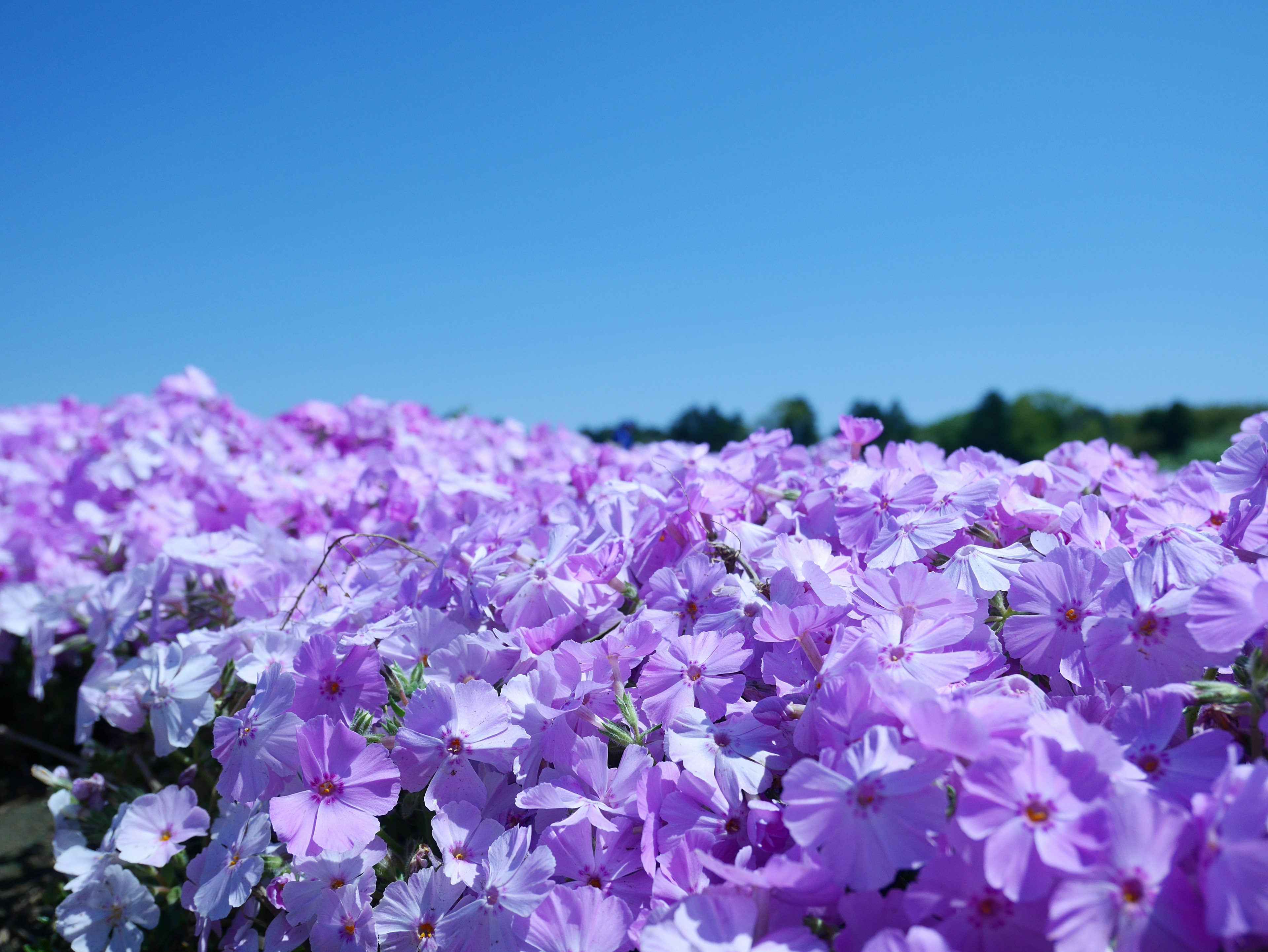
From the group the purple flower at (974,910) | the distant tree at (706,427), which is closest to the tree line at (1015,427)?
the distant tree at (706,427)

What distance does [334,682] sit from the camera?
144cm

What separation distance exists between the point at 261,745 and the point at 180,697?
0.49 meters

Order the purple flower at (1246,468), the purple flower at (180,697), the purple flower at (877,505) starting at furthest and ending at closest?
the purple flower at (180,697), the purple flower at (877,505), the purple flower at (1246,468)

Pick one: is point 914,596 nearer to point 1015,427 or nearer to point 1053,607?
point 1053,607

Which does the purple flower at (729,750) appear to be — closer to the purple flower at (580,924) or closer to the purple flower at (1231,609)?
the purple flower at (580,924)

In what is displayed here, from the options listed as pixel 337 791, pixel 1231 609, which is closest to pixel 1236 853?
pixel 1231 609

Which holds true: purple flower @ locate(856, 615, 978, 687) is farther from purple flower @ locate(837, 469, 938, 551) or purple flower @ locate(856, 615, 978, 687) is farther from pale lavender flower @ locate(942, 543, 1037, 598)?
purple flower @ locate(837, 469, 938, 551)

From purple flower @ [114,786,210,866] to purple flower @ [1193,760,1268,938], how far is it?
1659 millimetres

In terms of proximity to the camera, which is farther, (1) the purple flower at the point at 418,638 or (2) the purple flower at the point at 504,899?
(1) the purple flower at the point at 418,638

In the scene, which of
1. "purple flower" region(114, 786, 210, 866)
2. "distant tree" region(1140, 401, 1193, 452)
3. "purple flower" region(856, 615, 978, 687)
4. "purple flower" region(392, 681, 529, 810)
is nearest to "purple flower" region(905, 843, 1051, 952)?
"purple flower" region(856, 615, 978, 687)

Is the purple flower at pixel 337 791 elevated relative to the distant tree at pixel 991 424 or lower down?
elevated

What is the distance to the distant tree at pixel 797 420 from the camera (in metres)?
7.25

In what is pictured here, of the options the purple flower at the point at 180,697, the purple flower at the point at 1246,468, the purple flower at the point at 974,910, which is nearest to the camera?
the purple flower at the point at 974,910

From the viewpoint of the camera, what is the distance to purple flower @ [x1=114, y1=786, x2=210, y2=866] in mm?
1576
